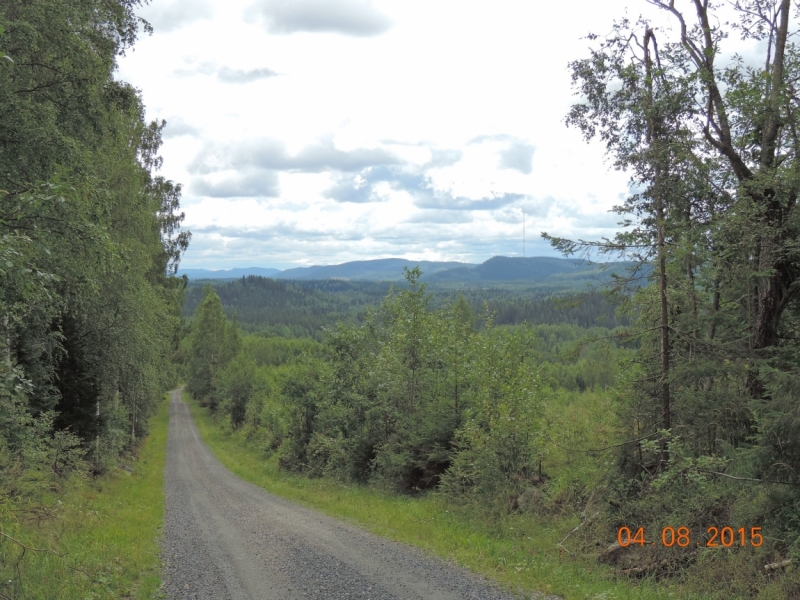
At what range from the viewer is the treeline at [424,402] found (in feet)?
42.1

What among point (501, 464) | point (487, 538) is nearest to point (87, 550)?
point (487, 538)

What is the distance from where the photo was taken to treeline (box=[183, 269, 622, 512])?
12.8 m

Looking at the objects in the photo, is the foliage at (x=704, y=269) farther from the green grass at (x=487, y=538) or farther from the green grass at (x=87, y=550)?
the green grass at (x=87, y=550)

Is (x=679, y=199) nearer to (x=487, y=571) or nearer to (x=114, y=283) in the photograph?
(x=487, y=571)

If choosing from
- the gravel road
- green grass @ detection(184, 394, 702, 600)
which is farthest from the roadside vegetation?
the gravel road

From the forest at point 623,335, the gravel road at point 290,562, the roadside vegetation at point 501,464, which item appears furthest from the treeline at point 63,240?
the roadside vegetation at point 501,464

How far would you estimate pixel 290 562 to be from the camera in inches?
349

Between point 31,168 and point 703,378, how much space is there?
11587 mm

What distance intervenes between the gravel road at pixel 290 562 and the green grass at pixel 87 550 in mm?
400

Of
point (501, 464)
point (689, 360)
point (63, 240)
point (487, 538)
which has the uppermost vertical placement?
point (63, 240)
